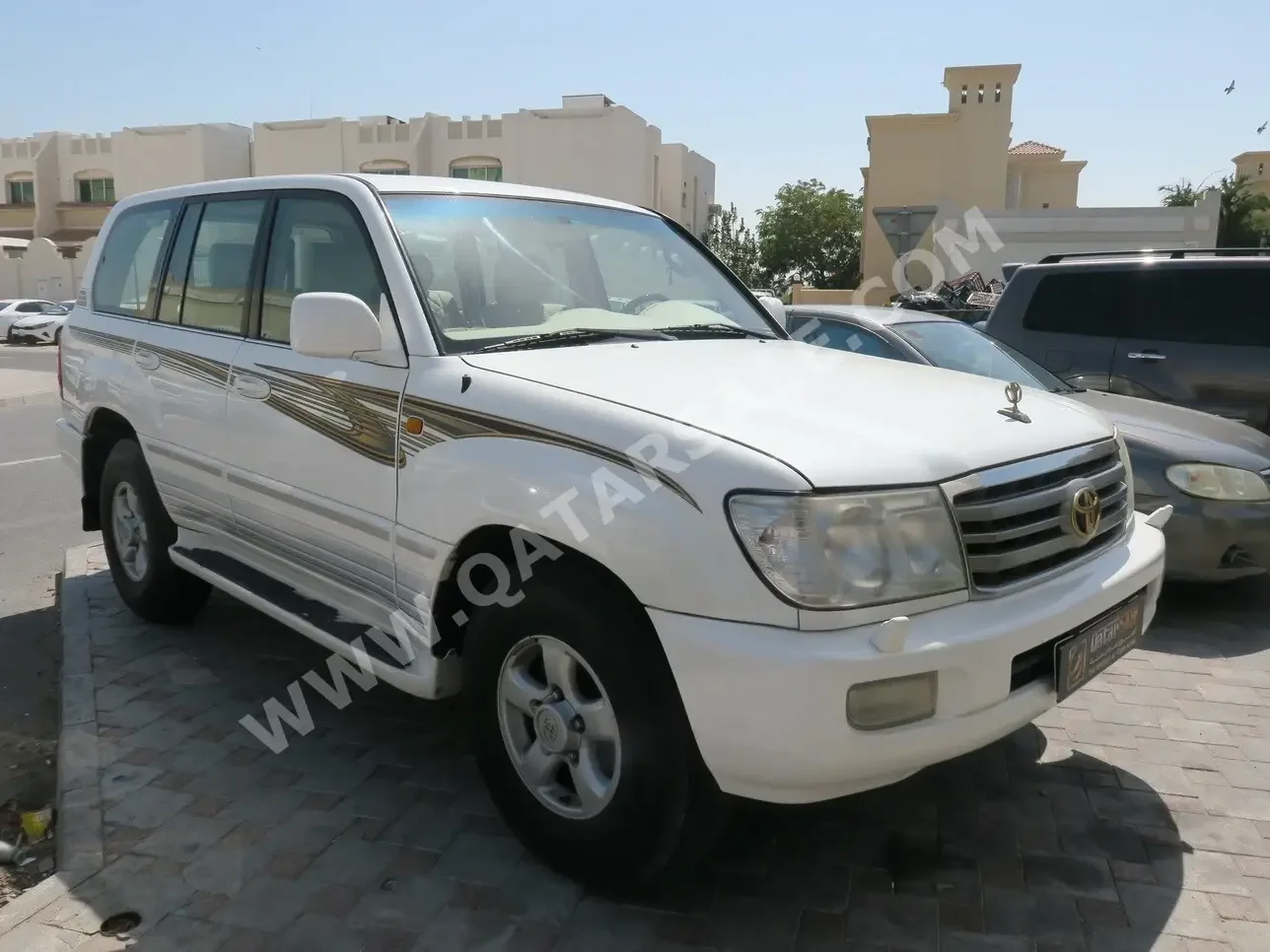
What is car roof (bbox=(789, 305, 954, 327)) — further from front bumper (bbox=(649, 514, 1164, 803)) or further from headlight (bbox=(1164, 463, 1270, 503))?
front bumper (bbox=(649, 514, 1164, 803))

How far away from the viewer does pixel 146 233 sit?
191 inches

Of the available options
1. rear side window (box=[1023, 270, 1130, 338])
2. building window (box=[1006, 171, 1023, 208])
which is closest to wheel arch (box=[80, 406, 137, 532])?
rear side window (box=[1023, 270, 1130, 338])

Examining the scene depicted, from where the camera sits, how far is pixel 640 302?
3.75 m

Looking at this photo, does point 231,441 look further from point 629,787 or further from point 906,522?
point 906,522

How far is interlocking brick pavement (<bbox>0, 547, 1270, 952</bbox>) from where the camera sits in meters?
2.62

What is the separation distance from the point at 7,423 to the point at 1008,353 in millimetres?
12395

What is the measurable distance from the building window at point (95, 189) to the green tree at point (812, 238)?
33.0 m

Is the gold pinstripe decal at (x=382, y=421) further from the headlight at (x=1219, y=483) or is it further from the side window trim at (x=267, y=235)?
the headlight at (x=1219, y=483)

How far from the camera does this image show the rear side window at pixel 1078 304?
7.00 m

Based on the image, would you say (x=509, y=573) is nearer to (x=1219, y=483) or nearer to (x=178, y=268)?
(x=178, y=268)

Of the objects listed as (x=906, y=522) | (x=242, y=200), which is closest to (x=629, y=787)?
(x=906, y=522)

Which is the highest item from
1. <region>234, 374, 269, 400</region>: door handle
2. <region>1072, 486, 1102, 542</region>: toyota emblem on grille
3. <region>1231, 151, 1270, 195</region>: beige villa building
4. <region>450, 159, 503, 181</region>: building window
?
<region>1231, 151, 1270, 195</region>: beige villa building

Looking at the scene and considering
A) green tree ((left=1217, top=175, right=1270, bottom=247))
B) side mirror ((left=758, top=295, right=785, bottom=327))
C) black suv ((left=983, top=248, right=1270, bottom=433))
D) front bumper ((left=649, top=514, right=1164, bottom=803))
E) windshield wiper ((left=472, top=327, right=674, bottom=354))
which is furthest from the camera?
green tree ((left=1217, top=175, right=1270, bottom=247))

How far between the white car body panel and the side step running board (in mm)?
25
